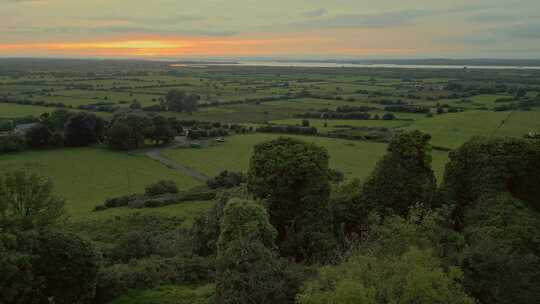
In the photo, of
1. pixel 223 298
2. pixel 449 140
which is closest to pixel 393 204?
pixel 223 298

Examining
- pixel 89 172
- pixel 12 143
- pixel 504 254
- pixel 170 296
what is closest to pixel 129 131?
pixel 89 172

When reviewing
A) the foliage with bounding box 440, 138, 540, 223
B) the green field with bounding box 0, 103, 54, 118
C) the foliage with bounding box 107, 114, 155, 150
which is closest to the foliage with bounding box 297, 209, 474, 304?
the foliage with bounding box 440, 138, 540, 223

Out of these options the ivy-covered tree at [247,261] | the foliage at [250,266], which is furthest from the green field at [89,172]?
the foliage at [250,266]

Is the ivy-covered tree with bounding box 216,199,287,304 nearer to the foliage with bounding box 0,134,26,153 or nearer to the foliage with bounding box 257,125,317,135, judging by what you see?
the foliage with bounding box 0,134,26,153

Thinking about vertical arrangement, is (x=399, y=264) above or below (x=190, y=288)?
above

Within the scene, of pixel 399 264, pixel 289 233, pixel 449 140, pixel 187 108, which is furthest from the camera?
pixel 187 108

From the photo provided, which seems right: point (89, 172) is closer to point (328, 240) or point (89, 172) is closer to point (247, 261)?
point (328, 240)

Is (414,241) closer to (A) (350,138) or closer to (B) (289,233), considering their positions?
(B) (289,233)
